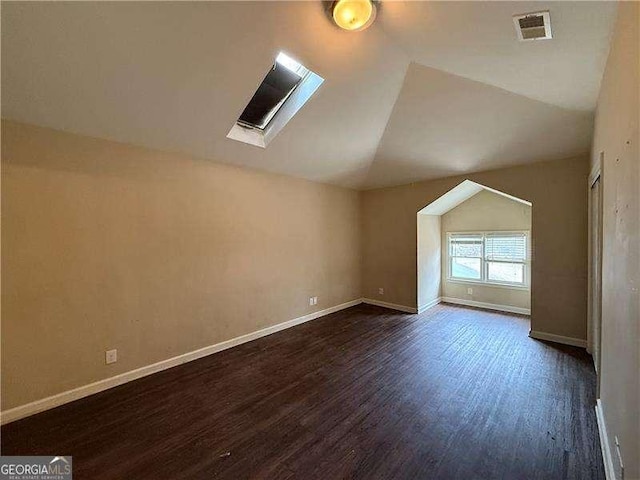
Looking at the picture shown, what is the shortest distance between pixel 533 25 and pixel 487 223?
3981 mm

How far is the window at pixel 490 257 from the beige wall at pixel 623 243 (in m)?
3.22

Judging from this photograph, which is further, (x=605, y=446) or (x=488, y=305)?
(x=488, y=305)

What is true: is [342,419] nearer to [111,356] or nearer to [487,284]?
[111,356]

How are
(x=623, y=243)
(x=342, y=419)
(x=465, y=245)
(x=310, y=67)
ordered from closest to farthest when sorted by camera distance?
(x=623, y=243) < (x=342, y=419) < (x=310, y=67) < (x=465, y=245)

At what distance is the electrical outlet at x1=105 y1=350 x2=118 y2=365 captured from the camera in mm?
2578

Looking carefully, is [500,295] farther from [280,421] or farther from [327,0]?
[327,0]

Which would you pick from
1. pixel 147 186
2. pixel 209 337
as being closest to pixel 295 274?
pixel 209 337

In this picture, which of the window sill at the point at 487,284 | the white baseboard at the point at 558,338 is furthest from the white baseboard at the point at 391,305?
the white baseboard at the point at 558,338

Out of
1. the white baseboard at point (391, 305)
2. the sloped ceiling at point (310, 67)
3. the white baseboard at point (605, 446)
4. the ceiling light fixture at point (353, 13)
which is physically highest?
the ceiling light fixture at point (353, 13)

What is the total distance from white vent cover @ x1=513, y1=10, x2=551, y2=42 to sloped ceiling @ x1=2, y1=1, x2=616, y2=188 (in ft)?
0.14

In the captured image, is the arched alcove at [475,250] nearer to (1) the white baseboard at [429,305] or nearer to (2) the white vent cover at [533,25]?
(1) the white baseboard at [429,305]

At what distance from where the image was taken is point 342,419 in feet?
6.89

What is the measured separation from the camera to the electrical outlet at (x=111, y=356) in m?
2.58

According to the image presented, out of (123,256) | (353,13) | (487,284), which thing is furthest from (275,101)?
(487,284)
